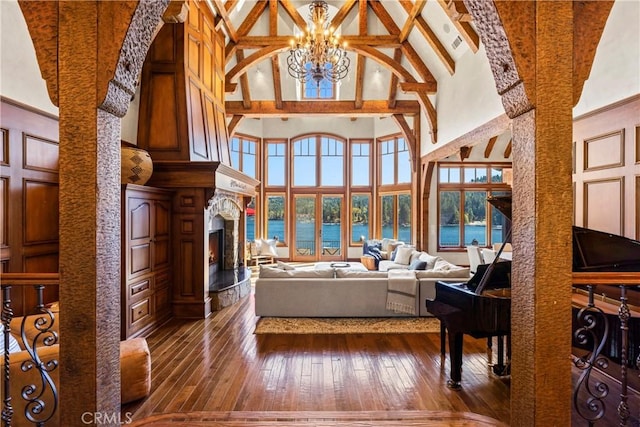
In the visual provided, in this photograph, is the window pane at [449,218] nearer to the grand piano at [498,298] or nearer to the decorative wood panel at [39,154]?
the grand piano at [498,298]

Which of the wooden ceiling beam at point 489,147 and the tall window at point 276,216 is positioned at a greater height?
the wooden ceiling beam at point 489,147

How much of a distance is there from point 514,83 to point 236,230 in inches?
231

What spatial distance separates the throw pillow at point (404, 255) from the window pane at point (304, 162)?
4.42 meters

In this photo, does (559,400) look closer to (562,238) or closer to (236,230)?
(562,238)

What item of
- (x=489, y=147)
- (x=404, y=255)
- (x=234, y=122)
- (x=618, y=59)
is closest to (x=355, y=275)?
(x=404, y=255)

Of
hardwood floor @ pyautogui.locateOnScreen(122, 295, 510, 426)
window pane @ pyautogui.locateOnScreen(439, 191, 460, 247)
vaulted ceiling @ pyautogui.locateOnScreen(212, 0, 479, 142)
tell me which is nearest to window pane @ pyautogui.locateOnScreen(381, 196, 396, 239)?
window pane @ pyautogui.locateOnScreen(439, 191, 460, 247)

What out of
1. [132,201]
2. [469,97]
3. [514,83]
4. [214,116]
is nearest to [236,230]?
[214,116]

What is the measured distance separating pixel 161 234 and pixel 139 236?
563 mm

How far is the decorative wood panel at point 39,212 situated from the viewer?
11.0ft

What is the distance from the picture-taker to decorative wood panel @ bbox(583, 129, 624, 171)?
3.42 m

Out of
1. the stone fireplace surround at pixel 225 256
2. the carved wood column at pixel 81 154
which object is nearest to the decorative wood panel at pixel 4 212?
the carved wood column at pixel 81 154

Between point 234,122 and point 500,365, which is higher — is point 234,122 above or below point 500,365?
above

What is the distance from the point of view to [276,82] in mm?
8547

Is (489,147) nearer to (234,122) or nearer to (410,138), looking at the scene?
(410,138)
